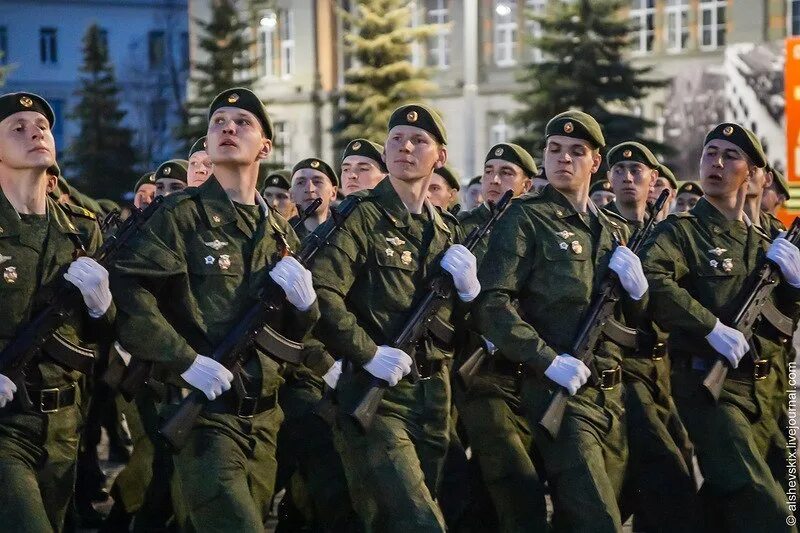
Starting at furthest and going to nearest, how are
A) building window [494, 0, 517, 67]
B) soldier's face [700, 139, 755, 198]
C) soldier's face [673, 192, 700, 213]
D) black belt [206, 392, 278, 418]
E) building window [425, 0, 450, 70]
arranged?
building window [425, 0, 450, 70] < building window [494, 0, 517, 67] < soldier's face [673, 192, 700, 213] < soldier's face [700, 139, 755, 198] < black belt [206, 392, 278, 418]

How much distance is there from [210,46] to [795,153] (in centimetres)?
2247

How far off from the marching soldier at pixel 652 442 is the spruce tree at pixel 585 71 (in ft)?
68.0

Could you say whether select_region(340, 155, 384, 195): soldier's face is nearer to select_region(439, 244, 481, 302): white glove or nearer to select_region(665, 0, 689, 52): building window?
select_region(439, 244, 481, 302): white glove

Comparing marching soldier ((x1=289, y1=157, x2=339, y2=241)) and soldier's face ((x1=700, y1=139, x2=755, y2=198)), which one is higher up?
soldier's face ((x1=700, y1=139, x2=755, y2=198))

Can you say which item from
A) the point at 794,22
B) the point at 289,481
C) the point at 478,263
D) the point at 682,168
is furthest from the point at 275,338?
the point at 794,22

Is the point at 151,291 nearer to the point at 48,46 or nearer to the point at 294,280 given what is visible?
A: the point at 294,280

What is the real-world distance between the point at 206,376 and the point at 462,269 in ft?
4.97

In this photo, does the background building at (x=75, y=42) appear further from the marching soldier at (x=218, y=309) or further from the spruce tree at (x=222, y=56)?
the marching soldier at (x=218, y=309)

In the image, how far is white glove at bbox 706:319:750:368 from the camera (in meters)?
8.75

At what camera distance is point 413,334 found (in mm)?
7914

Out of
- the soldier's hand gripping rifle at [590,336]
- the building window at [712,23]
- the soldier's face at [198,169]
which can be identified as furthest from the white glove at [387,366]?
the building window at [712,23]

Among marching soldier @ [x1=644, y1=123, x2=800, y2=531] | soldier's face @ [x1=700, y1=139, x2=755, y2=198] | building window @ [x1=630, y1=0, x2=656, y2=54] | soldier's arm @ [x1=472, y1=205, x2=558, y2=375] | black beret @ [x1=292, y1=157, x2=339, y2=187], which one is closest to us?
soldier's arm @ [x1=472, y1=205, x2=558, y2=375]

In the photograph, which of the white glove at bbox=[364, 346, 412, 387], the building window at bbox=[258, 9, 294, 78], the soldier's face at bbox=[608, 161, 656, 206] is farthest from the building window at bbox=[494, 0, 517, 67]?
the white glove at bbox=[364, 346, 412, 387]

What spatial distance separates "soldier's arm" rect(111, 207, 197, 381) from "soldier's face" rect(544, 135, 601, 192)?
226cm
